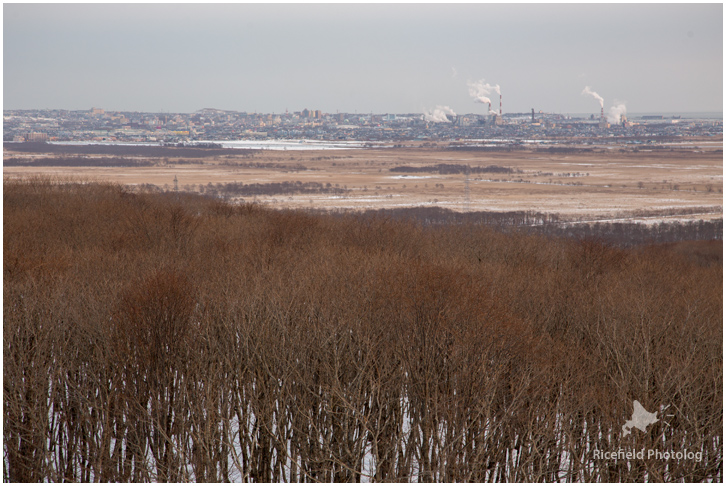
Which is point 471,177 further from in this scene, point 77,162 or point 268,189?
point 77,162

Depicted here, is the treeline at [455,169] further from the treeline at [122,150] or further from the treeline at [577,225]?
the treeline at [577,225]

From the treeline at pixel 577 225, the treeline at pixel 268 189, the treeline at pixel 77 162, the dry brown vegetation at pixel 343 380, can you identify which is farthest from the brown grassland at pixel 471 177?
the dry brown vegetation at pixel 343 380

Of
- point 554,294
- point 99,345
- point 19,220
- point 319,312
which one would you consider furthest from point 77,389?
point 19,220

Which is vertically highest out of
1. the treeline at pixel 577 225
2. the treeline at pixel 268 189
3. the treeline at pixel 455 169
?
the treeline at pixel 455 169

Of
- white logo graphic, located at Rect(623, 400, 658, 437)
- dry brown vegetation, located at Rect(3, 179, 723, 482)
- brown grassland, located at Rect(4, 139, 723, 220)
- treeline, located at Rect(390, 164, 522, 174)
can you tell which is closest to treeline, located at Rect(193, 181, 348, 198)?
brown grassland, located at Rect(4, 139, 723, 220)

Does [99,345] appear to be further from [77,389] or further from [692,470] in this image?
[692,470]

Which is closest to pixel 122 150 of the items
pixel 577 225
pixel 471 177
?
pixel 471 177
